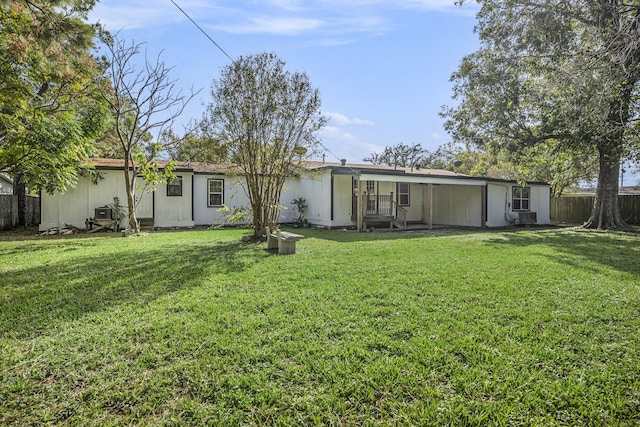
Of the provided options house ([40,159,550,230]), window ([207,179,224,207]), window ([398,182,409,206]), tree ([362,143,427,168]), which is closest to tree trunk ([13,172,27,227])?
house ([40,159,550,230])

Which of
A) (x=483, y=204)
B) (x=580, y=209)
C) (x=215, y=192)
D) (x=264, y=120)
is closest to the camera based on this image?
(x=264, y=120)

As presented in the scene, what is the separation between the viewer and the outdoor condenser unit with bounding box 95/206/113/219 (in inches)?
509

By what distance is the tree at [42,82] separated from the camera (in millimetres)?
5254

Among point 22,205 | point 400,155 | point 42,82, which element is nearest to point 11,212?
point 22,205

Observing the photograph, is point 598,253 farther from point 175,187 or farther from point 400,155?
point 400,155

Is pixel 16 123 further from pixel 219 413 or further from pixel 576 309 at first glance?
pixel 576 309

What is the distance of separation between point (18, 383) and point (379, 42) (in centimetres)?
1149

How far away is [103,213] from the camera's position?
13008 millimetres

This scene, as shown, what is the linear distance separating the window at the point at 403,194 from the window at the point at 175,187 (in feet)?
32.2

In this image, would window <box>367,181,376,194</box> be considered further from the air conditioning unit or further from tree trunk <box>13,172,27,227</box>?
tree trunk <box>13,172,27,227</box>

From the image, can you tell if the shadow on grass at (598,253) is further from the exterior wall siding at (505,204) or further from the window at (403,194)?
the window at (403,194)

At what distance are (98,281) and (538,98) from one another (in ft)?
36.9

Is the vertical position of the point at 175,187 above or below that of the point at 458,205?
above

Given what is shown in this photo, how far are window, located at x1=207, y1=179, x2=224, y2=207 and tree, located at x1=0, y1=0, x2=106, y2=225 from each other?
18.0 feet
